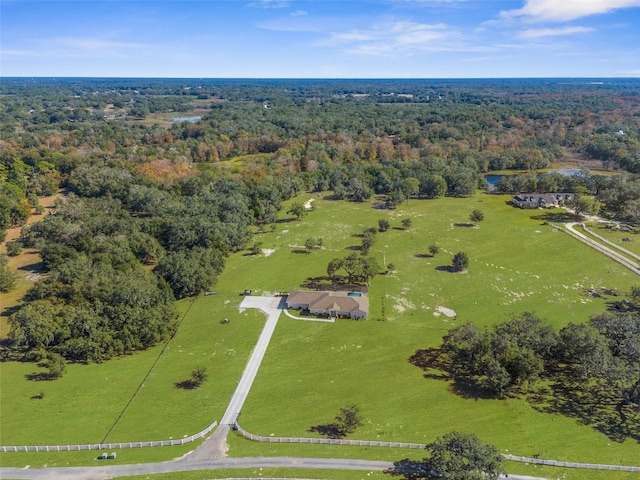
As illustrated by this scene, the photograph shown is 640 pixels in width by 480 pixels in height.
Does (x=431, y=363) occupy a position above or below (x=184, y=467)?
above

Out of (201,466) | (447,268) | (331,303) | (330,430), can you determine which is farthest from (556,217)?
(201,466)

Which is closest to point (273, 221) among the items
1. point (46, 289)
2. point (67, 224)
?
point (67, 224)

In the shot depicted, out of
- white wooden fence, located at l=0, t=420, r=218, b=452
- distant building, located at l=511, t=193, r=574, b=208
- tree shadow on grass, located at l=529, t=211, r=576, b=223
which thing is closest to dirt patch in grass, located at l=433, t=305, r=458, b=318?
white wooden fence, located at l=0, t=420, r=218, b=452

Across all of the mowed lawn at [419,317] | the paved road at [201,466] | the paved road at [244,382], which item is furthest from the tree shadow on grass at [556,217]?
the paved road at [201,466]

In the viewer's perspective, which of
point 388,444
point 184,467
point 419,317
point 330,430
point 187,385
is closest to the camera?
point 184,467

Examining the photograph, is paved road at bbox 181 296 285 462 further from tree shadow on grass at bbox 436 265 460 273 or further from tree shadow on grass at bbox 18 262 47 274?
tree shadow on grass at bbox 18 262 47 274

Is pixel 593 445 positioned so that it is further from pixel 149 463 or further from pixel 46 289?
pixel 46 289

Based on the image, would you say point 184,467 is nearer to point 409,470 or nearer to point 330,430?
point 330,430
